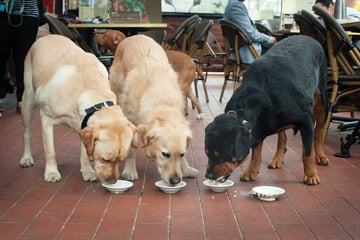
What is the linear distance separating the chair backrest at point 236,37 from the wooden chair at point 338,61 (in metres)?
2.41

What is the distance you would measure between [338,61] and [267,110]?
1.86m

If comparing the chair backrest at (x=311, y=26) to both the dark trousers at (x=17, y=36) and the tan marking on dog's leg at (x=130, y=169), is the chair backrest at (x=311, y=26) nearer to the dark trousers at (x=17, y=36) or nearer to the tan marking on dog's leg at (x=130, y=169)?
the tan marking on dog's leg at (x=130, y=169)

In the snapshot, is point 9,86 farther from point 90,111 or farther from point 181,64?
point 90,111

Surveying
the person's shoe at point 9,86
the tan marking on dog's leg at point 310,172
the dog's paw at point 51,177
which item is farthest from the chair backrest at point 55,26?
the tan marking on dog's leg at point 310,172

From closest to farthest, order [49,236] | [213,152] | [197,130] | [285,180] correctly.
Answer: [49,236] → [213,152] → [285,180] → [197,130]

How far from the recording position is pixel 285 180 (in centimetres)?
416

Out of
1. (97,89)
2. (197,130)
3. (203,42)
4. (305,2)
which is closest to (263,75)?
(97,89)

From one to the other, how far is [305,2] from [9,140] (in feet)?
33.3

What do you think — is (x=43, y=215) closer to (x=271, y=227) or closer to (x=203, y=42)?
(x=271, y=227)

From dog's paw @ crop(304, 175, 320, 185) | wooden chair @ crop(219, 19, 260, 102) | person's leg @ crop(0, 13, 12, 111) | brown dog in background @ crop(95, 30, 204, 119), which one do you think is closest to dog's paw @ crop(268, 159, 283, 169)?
dog's paw @ crop(304, 175, 320, 185)

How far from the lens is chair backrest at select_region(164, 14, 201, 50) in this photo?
7992 millimetres

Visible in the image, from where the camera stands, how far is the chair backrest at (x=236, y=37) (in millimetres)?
7602

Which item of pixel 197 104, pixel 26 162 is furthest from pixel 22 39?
pixel 26 162

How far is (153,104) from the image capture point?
150 inches
